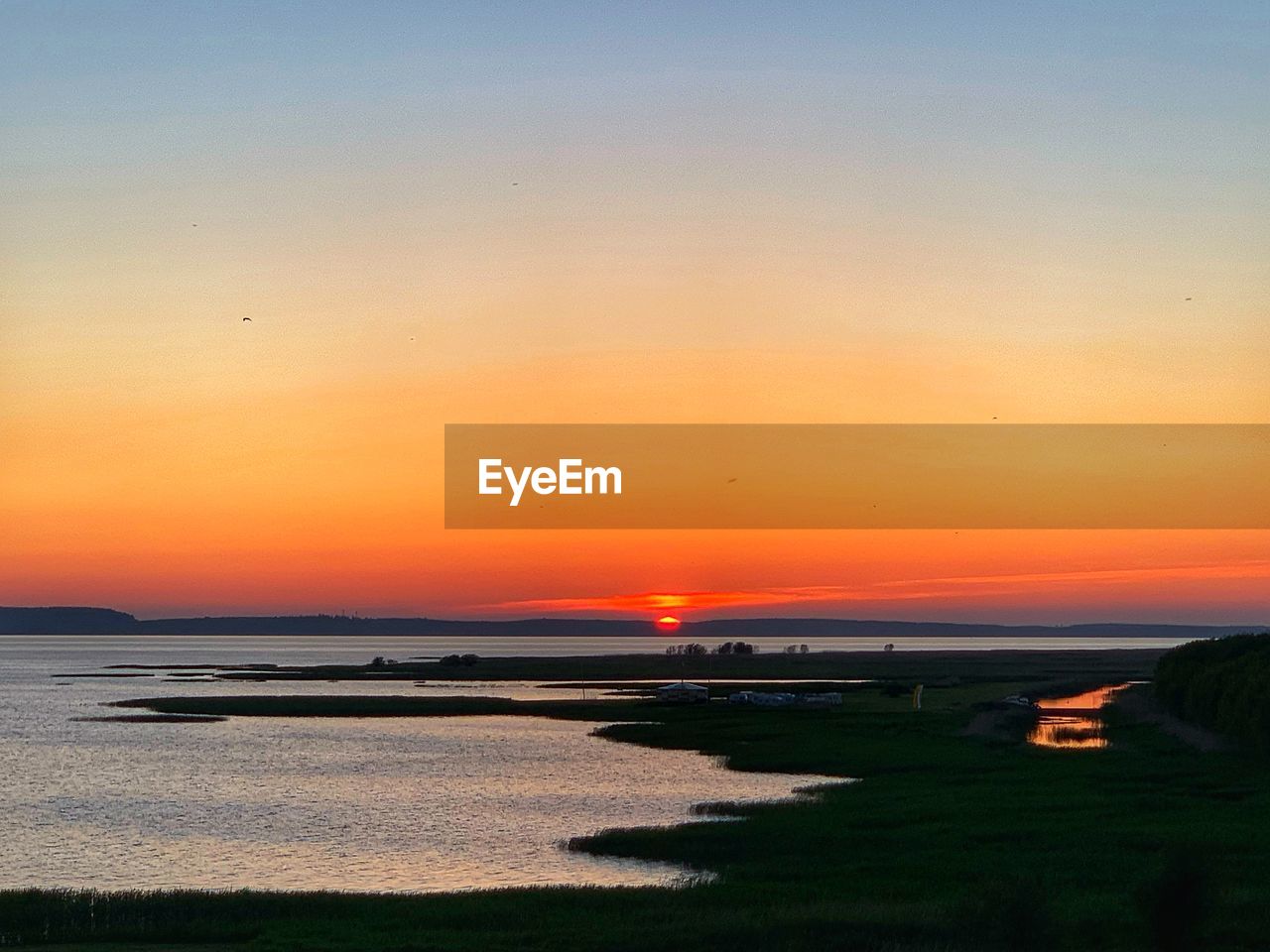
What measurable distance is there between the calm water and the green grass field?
12.7 feet

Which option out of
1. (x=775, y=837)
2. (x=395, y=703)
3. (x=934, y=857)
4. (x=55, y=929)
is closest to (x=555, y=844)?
(x=775, y=837)

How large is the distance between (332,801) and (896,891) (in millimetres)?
28361

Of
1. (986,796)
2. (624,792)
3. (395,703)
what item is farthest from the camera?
(395,703)

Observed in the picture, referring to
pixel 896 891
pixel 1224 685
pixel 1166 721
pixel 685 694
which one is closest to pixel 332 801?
pixel 896 891

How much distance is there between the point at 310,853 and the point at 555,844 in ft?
24.2

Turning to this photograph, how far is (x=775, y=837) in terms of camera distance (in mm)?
41719

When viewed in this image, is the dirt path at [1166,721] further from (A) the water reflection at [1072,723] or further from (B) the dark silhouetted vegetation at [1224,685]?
(A) the water reflection at [1072,723]

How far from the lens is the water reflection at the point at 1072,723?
7188 cm

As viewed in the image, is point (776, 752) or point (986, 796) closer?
point (986, 796)

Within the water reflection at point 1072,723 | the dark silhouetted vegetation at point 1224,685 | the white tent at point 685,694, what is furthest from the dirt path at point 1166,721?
the white tent at point 685,694

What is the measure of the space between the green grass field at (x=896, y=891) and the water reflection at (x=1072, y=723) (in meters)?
12.7

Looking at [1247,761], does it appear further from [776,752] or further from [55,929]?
[55,929]

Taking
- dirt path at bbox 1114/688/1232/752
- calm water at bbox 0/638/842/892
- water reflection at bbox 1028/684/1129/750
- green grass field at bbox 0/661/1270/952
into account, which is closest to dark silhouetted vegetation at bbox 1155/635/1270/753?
dirt path at bbox 1114/688/1232/752

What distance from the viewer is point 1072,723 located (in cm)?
8631
